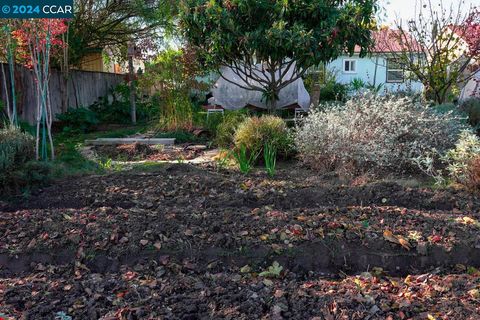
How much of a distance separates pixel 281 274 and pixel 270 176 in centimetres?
260

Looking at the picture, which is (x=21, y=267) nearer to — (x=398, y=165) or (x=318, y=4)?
(x=398, y=165)

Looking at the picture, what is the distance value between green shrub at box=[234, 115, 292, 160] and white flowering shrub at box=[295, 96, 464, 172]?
323 millimetres

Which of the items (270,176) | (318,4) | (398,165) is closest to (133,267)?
(270,176)

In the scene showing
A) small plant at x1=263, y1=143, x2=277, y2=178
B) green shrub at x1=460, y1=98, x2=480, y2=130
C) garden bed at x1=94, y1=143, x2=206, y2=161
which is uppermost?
green shrub at x1=460, y1=98, x2=480, y2=130

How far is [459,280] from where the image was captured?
9.24ft

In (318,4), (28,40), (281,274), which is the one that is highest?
(318,4)

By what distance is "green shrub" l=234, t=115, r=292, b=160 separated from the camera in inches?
259

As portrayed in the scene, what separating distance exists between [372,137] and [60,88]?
8.98m

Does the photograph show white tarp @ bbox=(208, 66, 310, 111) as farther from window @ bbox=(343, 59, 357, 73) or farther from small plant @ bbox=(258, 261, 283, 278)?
window @ bbox=(343, 59, 357, 73)

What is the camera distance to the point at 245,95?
11164 mm

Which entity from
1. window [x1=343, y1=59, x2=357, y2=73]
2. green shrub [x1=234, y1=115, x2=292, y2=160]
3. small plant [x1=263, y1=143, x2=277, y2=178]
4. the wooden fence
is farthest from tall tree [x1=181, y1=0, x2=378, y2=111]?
window [x1=343, y1=59, x2=357, y2=73]

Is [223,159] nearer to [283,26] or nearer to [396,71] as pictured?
[283,26]

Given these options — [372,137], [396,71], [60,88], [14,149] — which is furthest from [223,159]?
[396,71]

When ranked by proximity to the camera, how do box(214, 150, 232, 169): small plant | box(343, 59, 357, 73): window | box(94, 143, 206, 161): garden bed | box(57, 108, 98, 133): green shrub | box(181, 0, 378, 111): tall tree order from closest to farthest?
box(214, 150, 232, 169): small plant
box(94, 143, 206, 161): garden bed
box(181, 0, 378, 111): tall tree
box(57, 108, 98, 133): green shrub
box(343, 59, 357, 73): window
